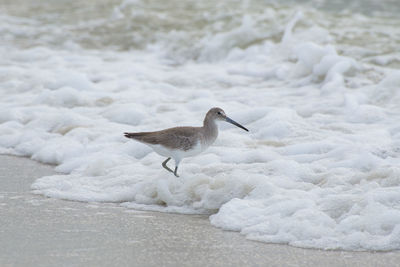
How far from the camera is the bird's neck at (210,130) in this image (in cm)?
580

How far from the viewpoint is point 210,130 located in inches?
231

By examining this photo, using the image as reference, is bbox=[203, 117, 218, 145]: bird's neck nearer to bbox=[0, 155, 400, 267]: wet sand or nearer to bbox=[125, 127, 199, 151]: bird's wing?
bbox=[125, 127, 199, 151]: bird's wing

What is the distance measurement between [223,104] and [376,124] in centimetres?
185

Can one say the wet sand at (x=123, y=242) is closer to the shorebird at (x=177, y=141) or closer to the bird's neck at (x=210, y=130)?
the shorebird at (x=177, y=141)

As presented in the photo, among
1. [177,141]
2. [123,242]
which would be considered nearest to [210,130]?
[177,141]

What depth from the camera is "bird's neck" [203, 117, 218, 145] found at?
5.80m

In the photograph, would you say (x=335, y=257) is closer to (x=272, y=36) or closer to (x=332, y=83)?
(x=332, y=83)

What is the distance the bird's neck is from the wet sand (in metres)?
0.95

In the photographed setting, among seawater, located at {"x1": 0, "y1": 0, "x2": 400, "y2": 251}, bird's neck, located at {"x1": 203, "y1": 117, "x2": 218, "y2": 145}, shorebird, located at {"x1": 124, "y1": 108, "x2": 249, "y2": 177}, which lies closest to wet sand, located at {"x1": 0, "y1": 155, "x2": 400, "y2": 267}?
seawater, located at {"x1": 0, "y1": 0, "x2": 400, "y2": 251}

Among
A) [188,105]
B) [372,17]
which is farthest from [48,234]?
[372,17]

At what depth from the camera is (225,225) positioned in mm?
4754

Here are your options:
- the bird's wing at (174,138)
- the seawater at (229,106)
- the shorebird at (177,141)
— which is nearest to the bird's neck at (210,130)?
the shorebird at (177,141)

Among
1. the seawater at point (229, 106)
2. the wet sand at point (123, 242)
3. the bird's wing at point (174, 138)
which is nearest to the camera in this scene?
the wet sand at point (123, 242)

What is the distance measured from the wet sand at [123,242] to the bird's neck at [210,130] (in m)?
0.95
